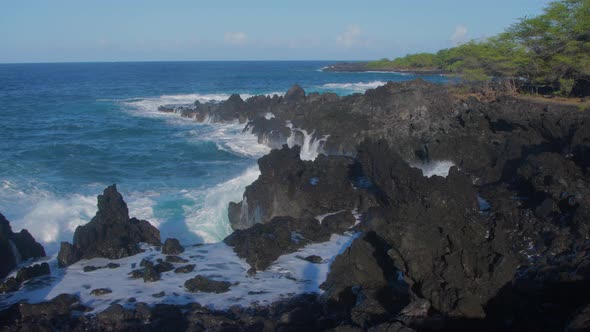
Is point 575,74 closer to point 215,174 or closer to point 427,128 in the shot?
point 427,128

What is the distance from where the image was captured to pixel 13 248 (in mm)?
10891

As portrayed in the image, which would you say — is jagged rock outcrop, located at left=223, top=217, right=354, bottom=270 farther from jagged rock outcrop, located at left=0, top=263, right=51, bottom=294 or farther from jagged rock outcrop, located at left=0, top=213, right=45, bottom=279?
jagged rock outcrop, located at left=0, top=213, right=45, bottom=279

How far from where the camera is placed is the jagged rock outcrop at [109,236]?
429 inches

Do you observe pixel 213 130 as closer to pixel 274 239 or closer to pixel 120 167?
pixel 120 167

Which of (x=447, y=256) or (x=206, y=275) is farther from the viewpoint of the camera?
(x=206, y=275)

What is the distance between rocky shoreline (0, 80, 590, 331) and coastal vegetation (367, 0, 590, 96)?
367 cm

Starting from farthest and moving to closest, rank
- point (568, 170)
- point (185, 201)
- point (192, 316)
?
point (185, 201) → point (568, 170) → point (192, 316)

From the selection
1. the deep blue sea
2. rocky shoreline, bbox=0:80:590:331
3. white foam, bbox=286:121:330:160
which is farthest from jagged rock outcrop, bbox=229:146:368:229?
white foam, bbox=286:121:330:160

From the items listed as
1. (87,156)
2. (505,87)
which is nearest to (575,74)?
(505,87)

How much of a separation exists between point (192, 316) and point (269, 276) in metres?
2.11

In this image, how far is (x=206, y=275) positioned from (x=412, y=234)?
14.6ft

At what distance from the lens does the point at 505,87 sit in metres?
24.0

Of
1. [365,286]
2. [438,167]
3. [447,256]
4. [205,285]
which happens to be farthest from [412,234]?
[438,167]

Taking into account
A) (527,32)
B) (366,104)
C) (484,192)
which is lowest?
(484,192)
